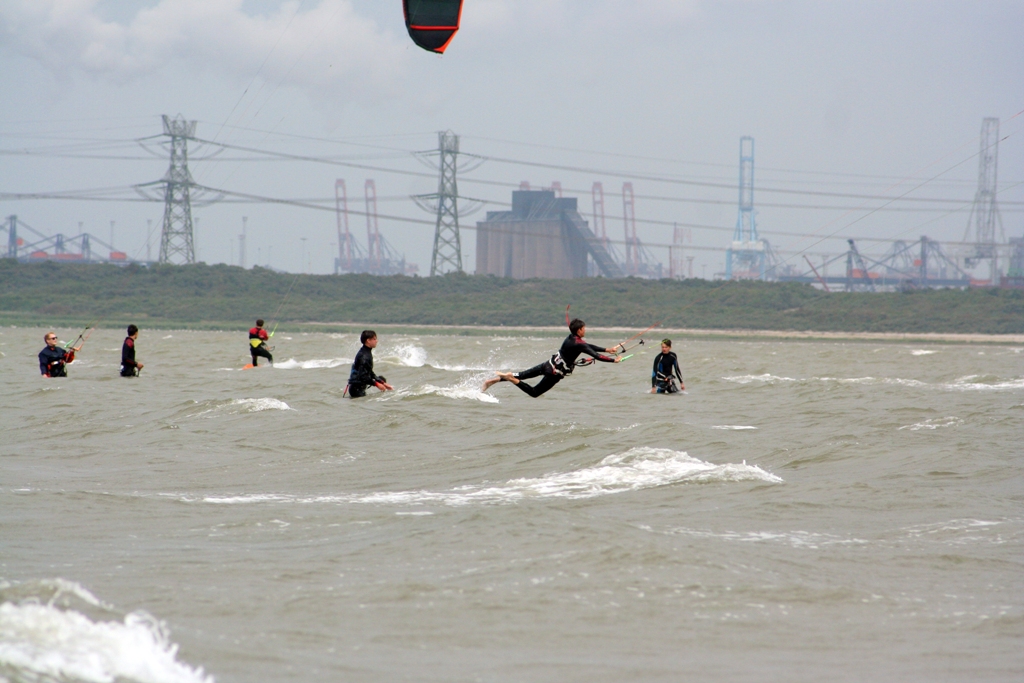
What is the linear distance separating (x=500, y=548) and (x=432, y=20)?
8156mm

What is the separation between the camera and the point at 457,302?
3295 inches

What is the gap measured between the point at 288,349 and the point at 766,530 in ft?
127

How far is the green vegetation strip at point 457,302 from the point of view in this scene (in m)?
75.7

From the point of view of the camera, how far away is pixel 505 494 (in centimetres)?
967

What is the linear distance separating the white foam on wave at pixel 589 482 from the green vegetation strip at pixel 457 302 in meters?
61.5

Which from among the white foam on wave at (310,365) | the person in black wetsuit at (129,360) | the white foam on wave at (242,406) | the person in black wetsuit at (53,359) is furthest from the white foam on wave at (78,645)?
the white foam on wave at (310,365)

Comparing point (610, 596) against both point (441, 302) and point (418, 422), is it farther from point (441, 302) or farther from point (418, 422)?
point (441, 302)

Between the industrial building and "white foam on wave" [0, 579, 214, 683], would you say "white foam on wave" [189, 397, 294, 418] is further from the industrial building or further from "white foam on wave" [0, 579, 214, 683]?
the industrial building

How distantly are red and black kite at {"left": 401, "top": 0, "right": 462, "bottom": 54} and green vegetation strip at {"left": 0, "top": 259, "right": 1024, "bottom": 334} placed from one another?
59.7m

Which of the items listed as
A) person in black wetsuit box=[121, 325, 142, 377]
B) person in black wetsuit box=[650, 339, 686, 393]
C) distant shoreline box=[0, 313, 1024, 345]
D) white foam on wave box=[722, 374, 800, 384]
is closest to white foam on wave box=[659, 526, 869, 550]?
person in black wetsuit box=[650, 339, 686, 393]

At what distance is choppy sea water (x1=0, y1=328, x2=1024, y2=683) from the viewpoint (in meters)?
5.09

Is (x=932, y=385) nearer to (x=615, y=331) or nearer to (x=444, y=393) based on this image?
(x=444, y=393)

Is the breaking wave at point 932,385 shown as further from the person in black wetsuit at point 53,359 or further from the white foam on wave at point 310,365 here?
the person in black wetsuit at point 53,359

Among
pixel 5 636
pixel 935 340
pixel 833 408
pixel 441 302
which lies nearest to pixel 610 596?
pixel 5 636
